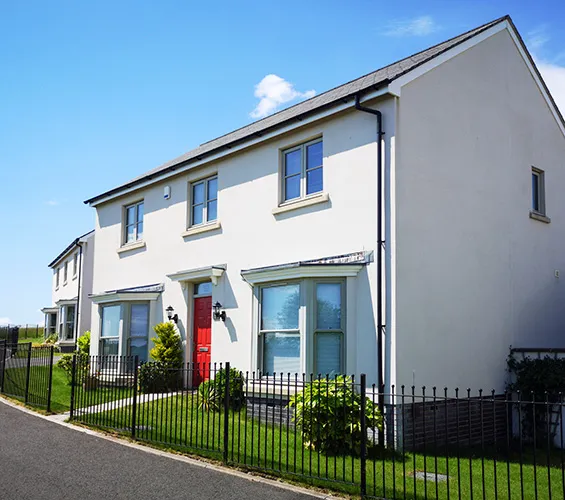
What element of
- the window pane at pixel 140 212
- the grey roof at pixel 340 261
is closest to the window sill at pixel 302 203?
the grey roof at pixel 340 261

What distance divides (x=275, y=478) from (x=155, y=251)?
9986 millimetres

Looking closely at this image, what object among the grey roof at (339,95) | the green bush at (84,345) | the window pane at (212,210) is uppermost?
the grey roof at (339,95)

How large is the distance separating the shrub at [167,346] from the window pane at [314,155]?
225 inches

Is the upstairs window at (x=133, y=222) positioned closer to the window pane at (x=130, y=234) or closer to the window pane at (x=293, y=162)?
the window pane at (x=130, y=234)

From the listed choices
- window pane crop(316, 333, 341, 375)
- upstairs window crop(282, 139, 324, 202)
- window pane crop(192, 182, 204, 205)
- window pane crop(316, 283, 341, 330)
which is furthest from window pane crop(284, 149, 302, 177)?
window pane crop(316, 333, 341, 375)

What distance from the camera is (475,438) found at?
1185 cm

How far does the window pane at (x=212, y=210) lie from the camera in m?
15.3

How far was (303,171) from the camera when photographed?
505 inches

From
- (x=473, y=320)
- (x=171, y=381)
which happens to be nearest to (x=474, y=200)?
(x=473, y=320)

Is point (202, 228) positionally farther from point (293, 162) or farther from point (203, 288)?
point (293, 162)

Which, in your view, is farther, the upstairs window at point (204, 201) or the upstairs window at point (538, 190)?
the upstairs window at point (204, 201)

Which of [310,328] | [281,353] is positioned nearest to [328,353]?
[310,328]

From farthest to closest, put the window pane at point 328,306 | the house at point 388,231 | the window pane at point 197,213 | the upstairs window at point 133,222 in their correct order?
the upstairs window at point 133,222, the window pane at point 197,213, the window pane at point 328,306, the house at point 388,231

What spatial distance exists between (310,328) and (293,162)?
3590mm
